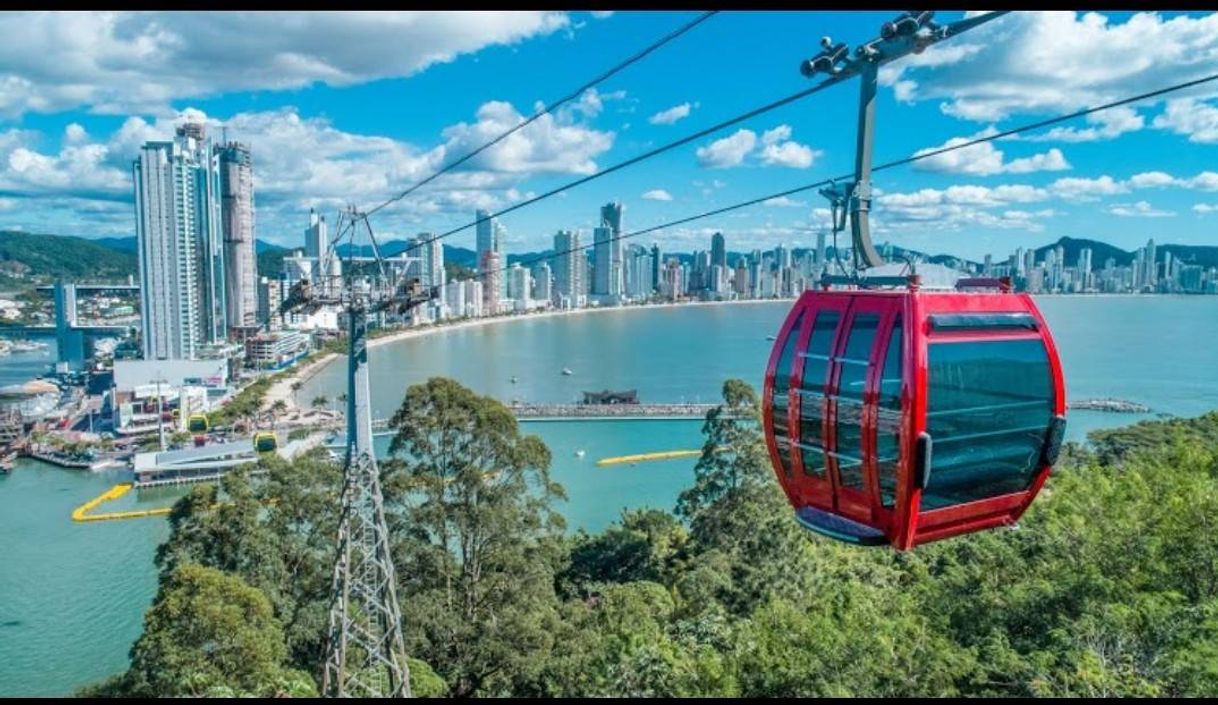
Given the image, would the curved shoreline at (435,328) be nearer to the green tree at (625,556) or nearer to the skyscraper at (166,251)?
the skyscraper at (166,251)

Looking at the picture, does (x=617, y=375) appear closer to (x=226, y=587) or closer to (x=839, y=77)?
(x=226, y=587)

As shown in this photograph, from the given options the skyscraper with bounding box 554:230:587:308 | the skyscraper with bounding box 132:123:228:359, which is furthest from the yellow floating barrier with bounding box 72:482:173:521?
the skyscraper with bounding box 554:230:587:308

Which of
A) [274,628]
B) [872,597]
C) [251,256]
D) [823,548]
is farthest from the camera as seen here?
[251,256]

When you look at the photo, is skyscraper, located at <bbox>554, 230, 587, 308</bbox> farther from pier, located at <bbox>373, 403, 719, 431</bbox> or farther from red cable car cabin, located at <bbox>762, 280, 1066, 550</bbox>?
red cable car cabin, located at <bbox>762, 280, 1066, 550</bbox>

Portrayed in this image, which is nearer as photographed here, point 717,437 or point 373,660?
point 373,660

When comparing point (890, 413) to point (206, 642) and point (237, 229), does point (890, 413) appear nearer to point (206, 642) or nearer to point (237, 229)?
point (206, 642)

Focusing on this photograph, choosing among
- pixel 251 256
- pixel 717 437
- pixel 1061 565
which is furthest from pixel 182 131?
pixel 1061 565

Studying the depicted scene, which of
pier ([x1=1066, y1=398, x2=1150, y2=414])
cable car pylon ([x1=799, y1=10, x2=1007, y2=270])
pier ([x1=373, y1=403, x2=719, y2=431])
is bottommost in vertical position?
pier ([x1=373, y1=403, x2=719, y2=431])
